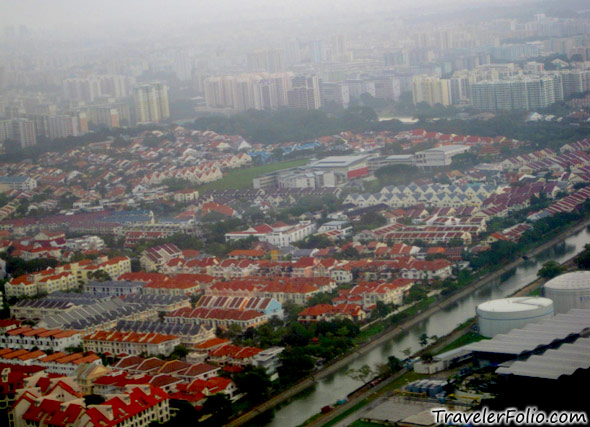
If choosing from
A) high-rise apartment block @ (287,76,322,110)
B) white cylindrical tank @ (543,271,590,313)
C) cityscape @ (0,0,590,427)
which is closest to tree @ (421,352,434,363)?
cityscape @ (0,0,590,427)

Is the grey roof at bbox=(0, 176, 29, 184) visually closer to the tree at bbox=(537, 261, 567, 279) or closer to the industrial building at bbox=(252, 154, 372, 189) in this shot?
the industrial building at bbox=(252, 154, 372, 189)

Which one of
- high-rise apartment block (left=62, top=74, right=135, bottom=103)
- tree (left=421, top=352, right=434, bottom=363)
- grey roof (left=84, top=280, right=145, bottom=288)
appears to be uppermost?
high-rise apartment block (left=62, top=74, right=135, bottom=103)

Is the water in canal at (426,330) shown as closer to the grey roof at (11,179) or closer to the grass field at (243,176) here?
the grass field at (243,176)

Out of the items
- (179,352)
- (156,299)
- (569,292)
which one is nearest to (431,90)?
(156,299)

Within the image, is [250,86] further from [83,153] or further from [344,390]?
[344,390]

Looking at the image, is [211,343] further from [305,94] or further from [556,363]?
[305,94]

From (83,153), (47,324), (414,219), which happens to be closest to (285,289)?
(47,324)

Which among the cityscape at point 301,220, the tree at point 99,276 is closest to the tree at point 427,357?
the cityscape at point 301,220
